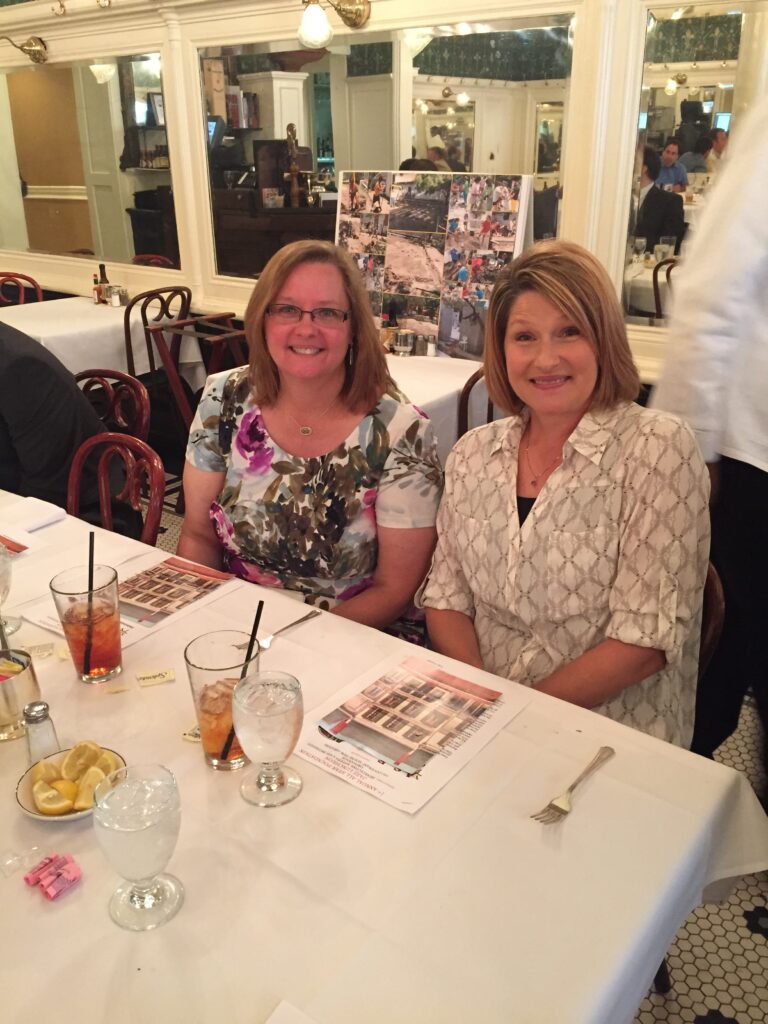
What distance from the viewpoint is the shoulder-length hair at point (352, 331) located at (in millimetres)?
1677

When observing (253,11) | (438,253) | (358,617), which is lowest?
(358,617)

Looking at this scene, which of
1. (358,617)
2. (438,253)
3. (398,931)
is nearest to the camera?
(398,931)

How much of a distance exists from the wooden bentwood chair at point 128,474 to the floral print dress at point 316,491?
175 mm

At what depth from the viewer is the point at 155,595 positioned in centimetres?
143

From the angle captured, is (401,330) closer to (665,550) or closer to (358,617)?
(358,617)

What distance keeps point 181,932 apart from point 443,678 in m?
0.51

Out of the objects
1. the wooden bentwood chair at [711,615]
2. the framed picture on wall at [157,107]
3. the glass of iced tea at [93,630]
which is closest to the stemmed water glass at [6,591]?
the glass of iced tea at [93,630]

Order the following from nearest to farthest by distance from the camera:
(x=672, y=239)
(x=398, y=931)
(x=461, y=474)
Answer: (x=398, y=931) → (x=461, y=474) → (x=672, y=239)

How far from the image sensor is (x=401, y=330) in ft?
11.7

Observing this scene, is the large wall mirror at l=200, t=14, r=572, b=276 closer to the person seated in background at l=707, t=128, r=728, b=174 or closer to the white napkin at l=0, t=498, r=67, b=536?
the person seated in background at l=707, t=128, r=728, b=174

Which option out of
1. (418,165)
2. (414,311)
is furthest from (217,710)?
(418,165)

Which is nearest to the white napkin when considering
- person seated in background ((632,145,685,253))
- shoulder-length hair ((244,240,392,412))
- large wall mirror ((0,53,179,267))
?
shoulder-length hair ((244,240,392,412))

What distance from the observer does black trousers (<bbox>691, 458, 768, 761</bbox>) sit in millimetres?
1571

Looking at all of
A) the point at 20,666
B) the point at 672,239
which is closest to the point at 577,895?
the point at 20,666
